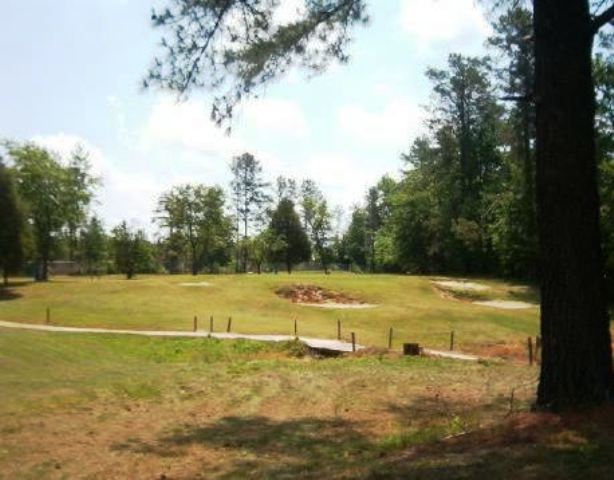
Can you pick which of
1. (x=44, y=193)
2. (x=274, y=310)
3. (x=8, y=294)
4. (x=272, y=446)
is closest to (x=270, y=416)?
(x=272, y=446)

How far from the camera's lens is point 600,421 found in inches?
301

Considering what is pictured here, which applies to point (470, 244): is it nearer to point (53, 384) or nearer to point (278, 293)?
point (278, 293)

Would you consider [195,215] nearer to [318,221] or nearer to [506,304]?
[318,221]

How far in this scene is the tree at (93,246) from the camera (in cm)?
8688

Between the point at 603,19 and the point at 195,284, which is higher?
the point at 603,19

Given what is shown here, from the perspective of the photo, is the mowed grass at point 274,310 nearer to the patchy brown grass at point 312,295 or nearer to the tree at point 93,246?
the patchy brown grass at point 312,295

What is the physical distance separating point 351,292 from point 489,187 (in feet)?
75.3

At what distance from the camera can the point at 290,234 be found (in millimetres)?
91938

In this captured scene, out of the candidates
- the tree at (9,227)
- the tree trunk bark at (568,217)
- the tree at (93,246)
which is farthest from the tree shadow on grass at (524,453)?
the tree at (93,246)

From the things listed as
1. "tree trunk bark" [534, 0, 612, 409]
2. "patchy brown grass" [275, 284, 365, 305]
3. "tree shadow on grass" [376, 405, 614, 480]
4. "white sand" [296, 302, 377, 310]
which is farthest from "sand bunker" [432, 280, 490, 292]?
"tree shadow on grass" [376, 405, 614, 480]

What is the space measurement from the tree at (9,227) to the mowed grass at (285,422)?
29010mm

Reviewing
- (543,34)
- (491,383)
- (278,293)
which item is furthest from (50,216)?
(543,34)

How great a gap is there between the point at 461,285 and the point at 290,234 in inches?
1652

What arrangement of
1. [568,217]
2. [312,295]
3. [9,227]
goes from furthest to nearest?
[9,227], [312,295], [568,217]
